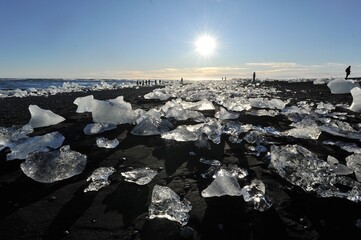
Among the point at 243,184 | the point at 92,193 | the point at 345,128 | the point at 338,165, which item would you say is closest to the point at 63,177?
the point at 92,193

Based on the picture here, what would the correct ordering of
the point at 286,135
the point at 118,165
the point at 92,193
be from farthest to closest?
the point at 286,135, the point at 118,165, the point at 92,193

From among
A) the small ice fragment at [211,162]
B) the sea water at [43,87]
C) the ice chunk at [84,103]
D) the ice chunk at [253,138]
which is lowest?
the sea water at [43,87]

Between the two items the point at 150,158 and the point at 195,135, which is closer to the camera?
the point at 150,158

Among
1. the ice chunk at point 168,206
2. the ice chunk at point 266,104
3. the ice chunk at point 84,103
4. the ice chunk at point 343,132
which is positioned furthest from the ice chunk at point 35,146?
the ice chunk at point 266,104

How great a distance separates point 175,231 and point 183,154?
1.64m

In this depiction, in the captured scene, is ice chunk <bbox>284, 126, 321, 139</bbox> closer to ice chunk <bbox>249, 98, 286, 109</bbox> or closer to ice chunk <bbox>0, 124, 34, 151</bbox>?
ice chunk <bbox>249, 98, 286, 109</bbox>

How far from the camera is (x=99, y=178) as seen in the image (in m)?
2.88

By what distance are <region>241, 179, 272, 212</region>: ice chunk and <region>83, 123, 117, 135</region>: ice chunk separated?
3014mm

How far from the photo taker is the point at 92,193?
2580 mm

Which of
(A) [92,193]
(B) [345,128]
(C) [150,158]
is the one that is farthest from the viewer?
(B) [345,128]

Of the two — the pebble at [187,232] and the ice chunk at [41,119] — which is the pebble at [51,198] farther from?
the ice chunk at [41,119]

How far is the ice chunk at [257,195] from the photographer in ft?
7.57

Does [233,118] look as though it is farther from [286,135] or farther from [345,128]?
[345,128]

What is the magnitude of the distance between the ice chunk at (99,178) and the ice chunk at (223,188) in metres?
1.08
